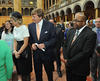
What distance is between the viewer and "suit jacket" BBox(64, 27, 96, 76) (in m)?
1.97

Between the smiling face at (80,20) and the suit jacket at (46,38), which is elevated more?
the smiling face at (80,20)

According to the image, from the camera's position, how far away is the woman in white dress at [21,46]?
248 centimetres

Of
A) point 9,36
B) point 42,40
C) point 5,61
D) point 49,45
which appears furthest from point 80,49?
point 9,36

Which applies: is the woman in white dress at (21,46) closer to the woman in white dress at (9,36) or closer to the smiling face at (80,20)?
the woman in white dress at (9,36)

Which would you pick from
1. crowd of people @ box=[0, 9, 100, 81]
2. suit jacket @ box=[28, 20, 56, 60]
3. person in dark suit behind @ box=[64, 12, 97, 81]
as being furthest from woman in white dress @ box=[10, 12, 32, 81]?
person in dark suit behind @ box=[64, 12, 97, 81]

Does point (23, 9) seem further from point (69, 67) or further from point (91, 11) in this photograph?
point (69, 67)

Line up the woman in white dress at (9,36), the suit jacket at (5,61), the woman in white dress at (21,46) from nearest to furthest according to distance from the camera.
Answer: the suit jacket at (5,61)
the woman in white dress at (21,46)
the woman in white dress at (9,36)

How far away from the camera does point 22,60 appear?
2629 mm

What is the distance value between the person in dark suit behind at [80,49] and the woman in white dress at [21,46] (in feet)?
2.75

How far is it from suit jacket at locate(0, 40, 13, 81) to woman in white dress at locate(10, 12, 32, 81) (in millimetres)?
962

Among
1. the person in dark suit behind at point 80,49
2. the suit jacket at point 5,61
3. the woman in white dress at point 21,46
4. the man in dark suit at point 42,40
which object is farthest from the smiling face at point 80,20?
the suit jacket at point 5,61

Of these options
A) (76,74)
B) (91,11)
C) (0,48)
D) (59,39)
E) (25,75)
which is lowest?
(25,75)

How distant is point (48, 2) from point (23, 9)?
10690mm

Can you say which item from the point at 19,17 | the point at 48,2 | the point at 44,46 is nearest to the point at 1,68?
the point at 44,46
